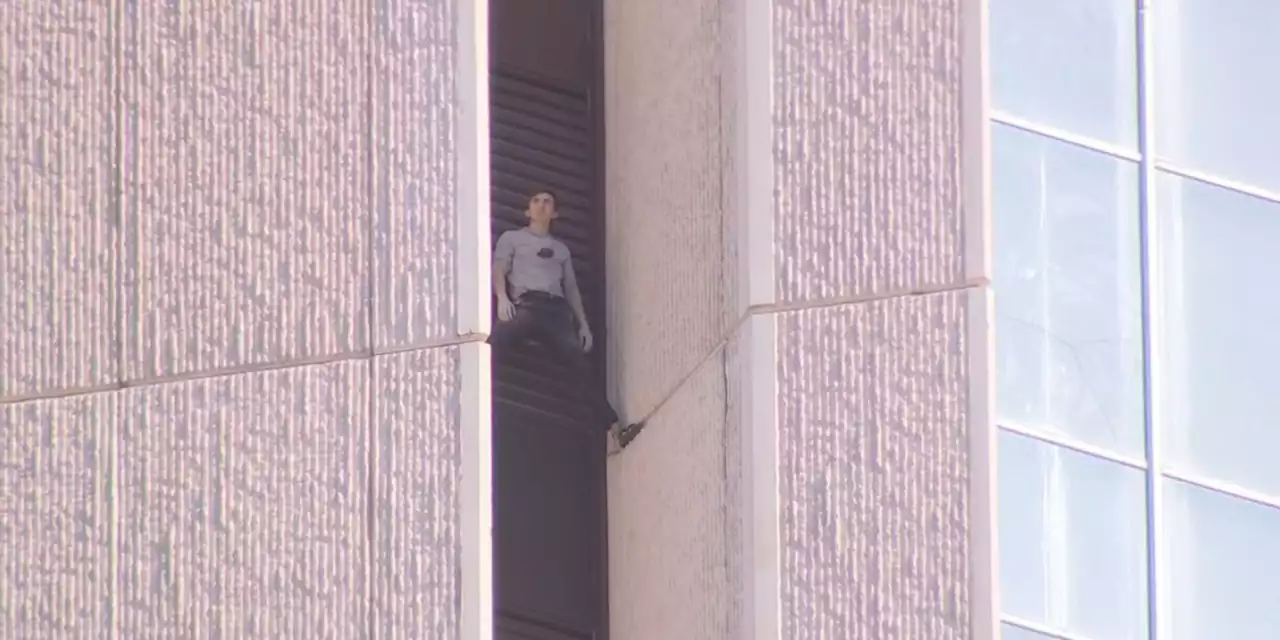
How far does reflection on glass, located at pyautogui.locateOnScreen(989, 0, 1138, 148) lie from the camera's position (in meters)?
12.1

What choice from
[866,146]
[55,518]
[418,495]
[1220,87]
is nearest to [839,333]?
[866,146]

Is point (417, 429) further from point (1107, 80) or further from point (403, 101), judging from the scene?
point (1107, 80)

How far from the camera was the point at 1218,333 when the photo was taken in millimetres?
12117

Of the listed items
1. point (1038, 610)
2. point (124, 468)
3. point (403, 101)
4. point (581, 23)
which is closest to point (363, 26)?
point (403, 101)

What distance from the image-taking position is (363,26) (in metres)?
10.7

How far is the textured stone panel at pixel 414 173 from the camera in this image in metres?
10.4

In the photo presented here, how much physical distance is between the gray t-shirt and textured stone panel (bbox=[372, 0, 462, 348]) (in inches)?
89.1

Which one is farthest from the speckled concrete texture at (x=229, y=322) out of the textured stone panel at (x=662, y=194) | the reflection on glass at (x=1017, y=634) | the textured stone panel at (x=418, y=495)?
the reflection on glass at (x=1017, y=634)

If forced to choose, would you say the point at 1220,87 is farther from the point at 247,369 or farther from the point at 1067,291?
the point at 247,369

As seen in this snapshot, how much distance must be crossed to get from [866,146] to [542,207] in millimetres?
2632

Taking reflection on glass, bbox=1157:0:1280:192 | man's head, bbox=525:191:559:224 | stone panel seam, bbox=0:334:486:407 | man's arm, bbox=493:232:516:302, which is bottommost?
stone panel seam, bbox=0:334:486:407

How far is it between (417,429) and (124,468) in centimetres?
113

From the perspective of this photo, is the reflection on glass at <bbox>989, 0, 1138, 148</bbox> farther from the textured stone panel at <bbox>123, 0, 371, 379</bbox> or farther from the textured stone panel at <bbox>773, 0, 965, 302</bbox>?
the textured stone panel at <bbox>123, 0, 371, 379</bbox>

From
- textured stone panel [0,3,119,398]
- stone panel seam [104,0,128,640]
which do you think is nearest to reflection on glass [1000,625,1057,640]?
stone panel seam [104,0,128,640]
